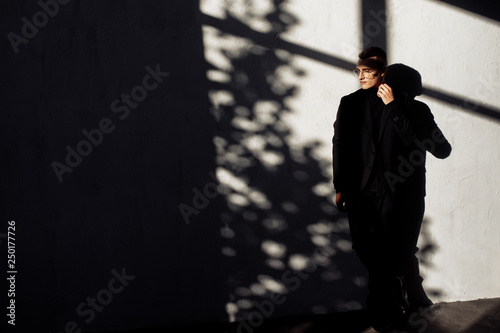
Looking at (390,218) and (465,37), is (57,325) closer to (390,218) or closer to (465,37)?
(390,218)

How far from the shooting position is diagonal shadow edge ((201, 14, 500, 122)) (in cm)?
422

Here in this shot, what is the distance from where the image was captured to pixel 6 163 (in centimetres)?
416

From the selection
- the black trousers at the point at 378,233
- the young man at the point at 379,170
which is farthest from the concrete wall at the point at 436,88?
the black trousers at the point at 378,233

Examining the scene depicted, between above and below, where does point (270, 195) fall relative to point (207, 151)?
below

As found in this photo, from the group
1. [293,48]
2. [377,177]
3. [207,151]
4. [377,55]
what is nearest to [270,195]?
[207,151]

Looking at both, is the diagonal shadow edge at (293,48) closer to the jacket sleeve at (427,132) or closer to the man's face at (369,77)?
the jacket sleeve at (427,132)

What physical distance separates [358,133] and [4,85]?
3.19 m

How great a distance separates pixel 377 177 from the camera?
4.05 meters

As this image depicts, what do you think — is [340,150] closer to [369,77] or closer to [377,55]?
[369,77]

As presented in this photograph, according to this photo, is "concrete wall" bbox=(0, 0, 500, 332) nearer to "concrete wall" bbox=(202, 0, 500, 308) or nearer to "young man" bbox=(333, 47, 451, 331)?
"concrete wall" bbox=(202, 0, 500, 308)

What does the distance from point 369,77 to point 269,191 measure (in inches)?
55.1

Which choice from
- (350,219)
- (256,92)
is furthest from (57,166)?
(350,219)

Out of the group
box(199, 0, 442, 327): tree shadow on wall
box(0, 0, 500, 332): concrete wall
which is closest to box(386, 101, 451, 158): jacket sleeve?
box(0, 0, 500, 332): concrete wall

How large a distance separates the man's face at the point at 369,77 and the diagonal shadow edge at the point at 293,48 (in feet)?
0.97
